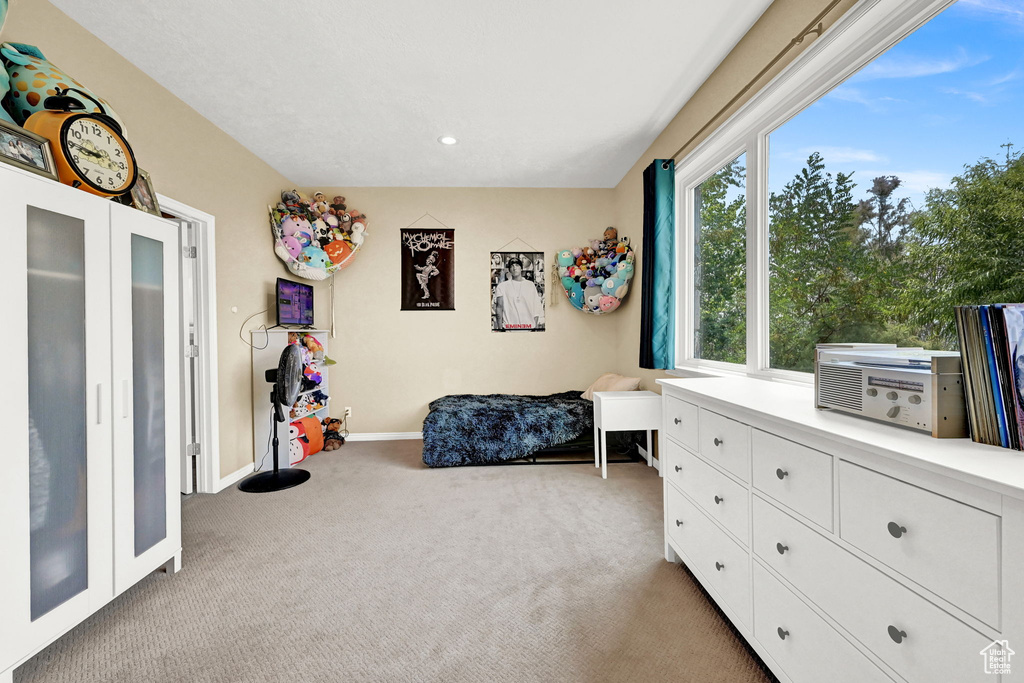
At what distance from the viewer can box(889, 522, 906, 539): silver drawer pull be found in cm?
80

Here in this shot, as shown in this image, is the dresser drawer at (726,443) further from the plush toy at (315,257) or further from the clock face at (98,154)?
the plush toy at (315,257)

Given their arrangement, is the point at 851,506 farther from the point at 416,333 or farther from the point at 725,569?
the point at 416,333

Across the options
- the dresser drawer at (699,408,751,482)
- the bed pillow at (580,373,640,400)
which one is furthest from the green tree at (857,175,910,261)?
the bed pillow at (580,373,640,400)

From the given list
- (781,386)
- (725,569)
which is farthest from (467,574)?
(781,386)

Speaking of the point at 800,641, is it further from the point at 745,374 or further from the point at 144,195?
the point at 144,195

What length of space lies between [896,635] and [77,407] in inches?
95.9

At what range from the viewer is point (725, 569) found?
4.66 ft

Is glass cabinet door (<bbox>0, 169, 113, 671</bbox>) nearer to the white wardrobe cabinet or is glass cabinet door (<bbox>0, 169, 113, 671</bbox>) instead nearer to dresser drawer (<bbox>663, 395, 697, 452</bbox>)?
the white wardrobe cabinet

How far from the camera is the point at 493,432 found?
335 cm

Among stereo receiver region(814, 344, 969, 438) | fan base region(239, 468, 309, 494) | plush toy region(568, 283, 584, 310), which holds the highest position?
plush toy region(568, 283, 584, 310)

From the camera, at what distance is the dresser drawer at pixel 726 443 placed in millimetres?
1309

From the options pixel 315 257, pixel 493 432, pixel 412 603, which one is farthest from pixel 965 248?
pixel 315 257

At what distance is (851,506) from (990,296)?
30.5 inches

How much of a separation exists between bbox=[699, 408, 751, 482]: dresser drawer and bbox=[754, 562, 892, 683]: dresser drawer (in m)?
0.30
